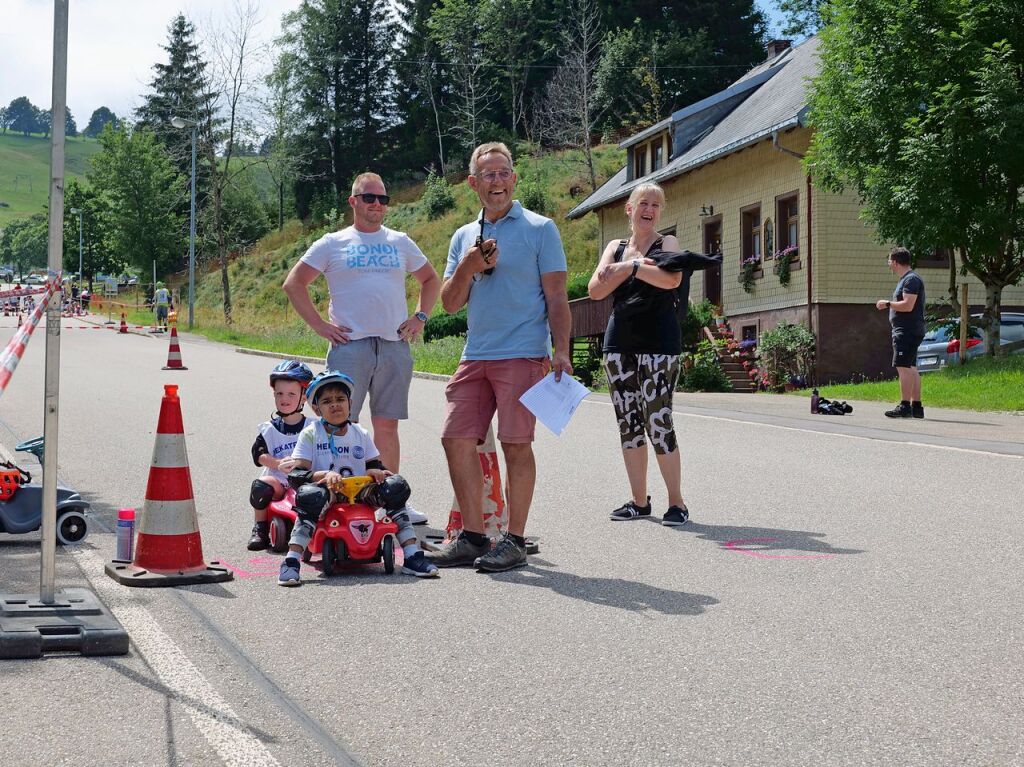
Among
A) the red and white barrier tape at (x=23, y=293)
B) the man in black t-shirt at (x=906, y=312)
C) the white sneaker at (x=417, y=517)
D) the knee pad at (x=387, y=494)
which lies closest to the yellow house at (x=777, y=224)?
the man in black t-shirt at (x=906, y=312)

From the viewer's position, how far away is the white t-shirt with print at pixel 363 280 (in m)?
7.92

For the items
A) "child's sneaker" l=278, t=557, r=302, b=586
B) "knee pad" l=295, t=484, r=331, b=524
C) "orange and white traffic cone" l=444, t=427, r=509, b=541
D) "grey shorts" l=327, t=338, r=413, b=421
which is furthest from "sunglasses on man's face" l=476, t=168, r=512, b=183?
"child's sneaker" l=278, t=557, r=302, b=586

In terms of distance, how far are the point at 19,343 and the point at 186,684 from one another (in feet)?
4.67

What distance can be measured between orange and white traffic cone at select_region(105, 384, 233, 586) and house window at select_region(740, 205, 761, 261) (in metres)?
27.9

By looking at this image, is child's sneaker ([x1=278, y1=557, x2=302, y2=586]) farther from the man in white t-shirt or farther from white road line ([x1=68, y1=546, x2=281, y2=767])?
the man in white t-shirt

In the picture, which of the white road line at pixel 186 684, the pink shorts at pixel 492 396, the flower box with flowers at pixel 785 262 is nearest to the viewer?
the white road line at pixel 186 684

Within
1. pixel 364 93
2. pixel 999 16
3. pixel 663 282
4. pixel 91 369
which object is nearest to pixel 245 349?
pixel 91 369

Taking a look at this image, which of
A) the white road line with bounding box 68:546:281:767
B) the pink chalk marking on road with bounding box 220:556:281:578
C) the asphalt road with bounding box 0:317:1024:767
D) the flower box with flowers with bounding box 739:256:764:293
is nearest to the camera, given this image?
the white road line with bounding box 68:546:281:767

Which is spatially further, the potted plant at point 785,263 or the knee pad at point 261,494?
the potted plant at point 785,263

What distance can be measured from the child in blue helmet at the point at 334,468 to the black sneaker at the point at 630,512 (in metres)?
2.08

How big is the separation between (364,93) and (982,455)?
261ft

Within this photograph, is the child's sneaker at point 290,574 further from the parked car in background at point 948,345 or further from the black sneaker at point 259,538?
the parked car in background at point 948,345

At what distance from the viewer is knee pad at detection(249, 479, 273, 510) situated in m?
7.11

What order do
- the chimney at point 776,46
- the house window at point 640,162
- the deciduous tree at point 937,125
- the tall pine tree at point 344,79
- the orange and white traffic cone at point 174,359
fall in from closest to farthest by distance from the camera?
the deciduous tree at point 937,125
the orange and white traffic cone at point 174,359
the house window at point 640,162
the chimney at point 776,46
the tall pine tree at point 344,79
